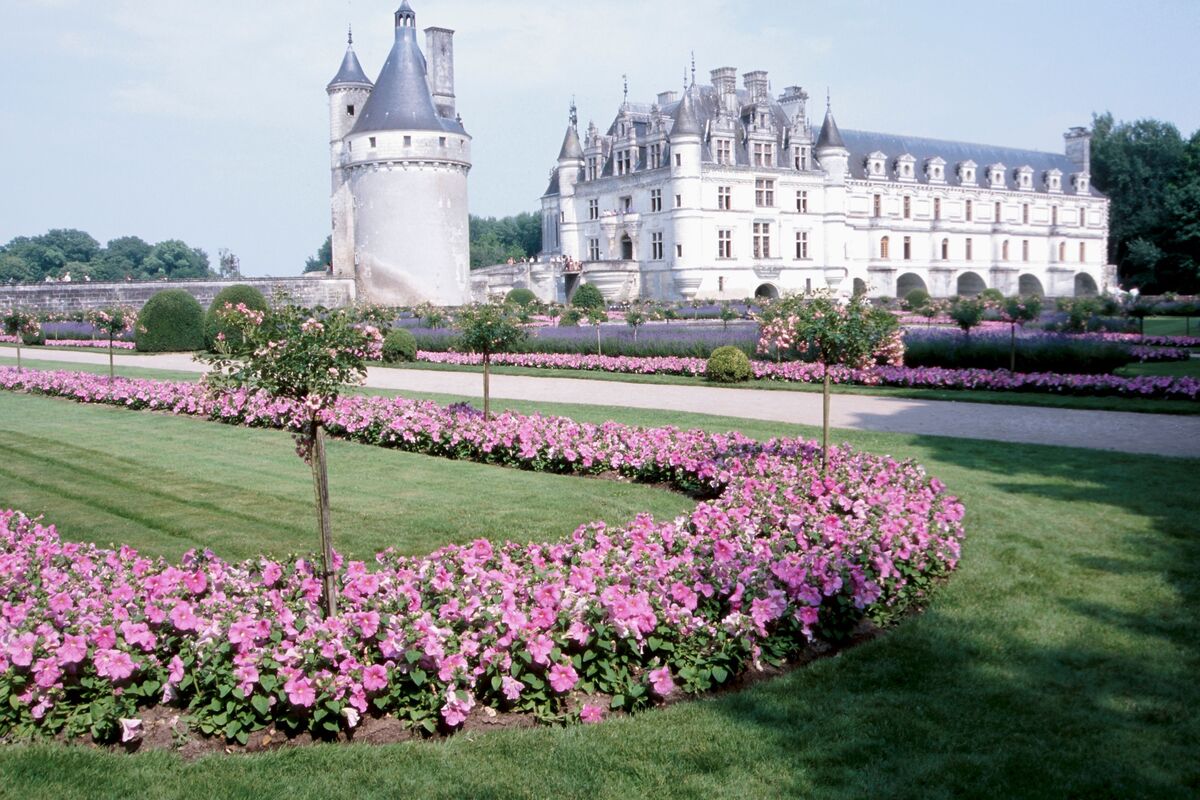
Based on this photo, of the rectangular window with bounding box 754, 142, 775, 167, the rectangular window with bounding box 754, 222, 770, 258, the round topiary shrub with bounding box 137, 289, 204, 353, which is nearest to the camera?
the round topiary shrub with bounding box 137, 289, 204, 353

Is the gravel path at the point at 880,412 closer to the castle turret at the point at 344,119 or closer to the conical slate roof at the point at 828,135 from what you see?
the castle turret at the point at 344,119

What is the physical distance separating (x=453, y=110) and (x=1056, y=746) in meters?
45.7

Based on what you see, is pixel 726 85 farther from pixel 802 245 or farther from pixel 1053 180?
pixel 1053 180

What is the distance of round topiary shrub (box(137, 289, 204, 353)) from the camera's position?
94.1ft

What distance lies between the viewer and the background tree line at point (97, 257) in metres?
86.5

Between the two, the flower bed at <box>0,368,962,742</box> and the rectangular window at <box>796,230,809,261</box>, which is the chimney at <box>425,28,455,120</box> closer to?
the rectangular window at <box>796,230,809,261</box>

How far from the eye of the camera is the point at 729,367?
713 inches

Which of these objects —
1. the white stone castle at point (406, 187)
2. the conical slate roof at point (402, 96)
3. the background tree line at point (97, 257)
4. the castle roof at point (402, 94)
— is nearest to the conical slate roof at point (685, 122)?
the white stone castle at point (406, 187)

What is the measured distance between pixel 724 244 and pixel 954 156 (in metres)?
18.0

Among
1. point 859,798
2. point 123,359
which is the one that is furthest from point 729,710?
point 123,359

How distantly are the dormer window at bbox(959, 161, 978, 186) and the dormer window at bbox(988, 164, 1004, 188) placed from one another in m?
1.72

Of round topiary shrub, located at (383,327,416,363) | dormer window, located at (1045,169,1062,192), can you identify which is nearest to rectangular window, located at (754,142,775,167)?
dormer window, located at (1045,169,1062,192)

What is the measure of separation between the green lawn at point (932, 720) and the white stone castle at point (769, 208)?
126ft

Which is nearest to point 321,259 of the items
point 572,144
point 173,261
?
point 173,261
